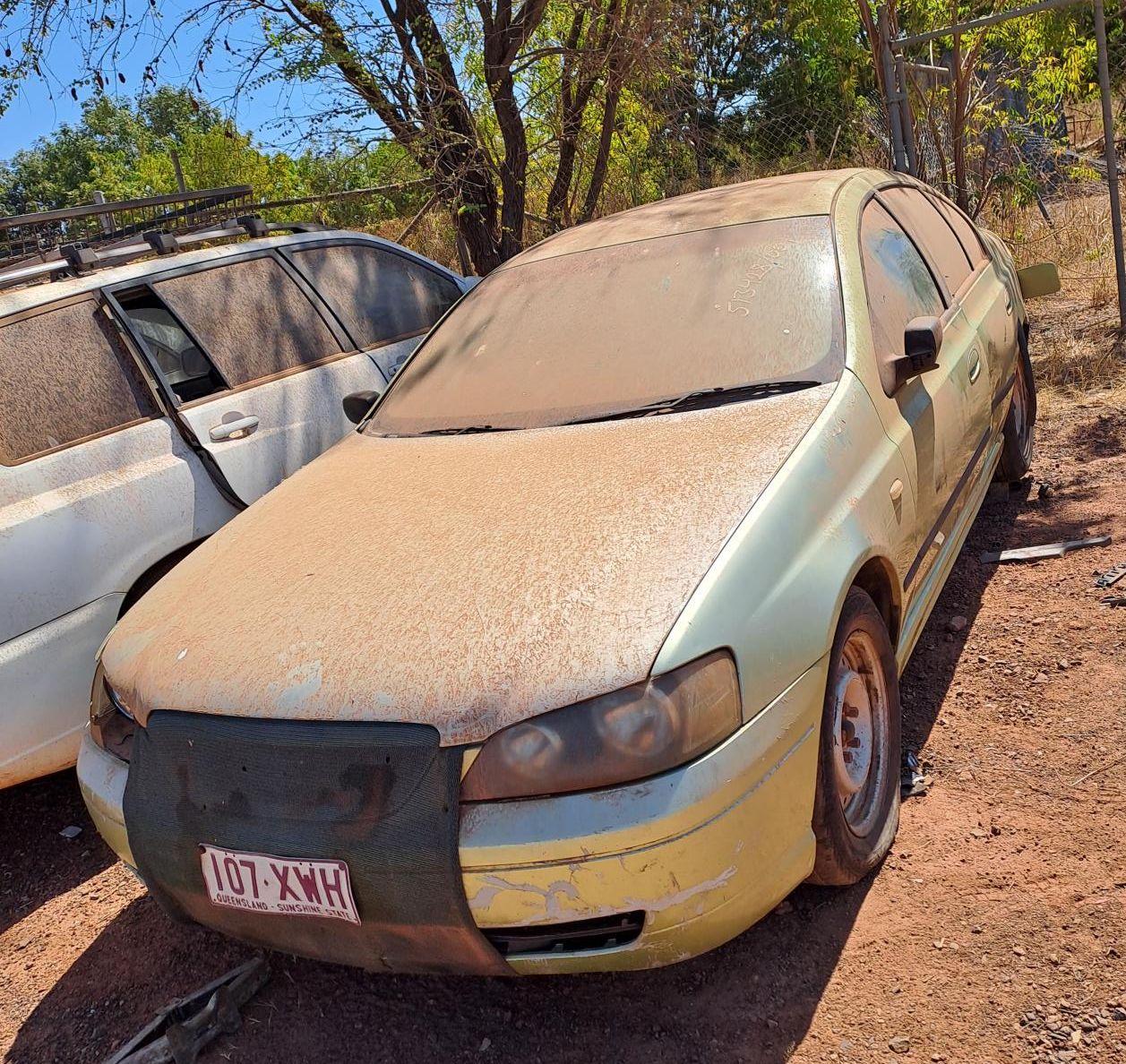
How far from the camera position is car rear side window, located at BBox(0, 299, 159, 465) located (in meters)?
3.70

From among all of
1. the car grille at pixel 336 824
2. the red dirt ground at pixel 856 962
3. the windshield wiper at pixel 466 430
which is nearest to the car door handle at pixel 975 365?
the red dirt ground at pixel 856 962

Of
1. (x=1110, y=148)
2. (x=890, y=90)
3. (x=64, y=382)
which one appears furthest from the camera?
(x=890, y=90)

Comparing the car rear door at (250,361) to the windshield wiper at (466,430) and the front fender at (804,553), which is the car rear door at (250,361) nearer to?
A: the windshield wiper at (466,430)

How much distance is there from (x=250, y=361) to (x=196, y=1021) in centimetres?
263

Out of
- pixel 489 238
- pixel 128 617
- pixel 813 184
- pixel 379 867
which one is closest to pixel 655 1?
pixel 489 238

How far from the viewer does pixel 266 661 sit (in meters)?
2.40

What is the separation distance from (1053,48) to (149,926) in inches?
440

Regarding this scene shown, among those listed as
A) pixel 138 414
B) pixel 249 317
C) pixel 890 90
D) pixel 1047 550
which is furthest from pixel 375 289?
pixel 890 90

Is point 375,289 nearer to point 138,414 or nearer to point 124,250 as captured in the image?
point 124,250

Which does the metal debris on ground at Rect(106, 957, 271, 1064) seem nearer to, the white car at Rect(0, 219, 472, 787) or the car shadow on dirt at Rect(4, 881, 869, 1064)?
the car shadow on dirt at Rect(4, 881, 869, 1064)

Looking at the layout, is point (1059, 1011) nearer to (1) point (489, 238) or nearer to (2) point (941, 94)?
(1) point (489, 238)

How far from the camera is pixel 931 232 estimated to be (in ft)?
14.2

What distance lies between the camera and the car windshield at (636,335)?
10.4ft

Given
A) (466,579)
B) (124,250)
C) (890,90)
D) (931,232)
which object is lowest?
(466,579)
